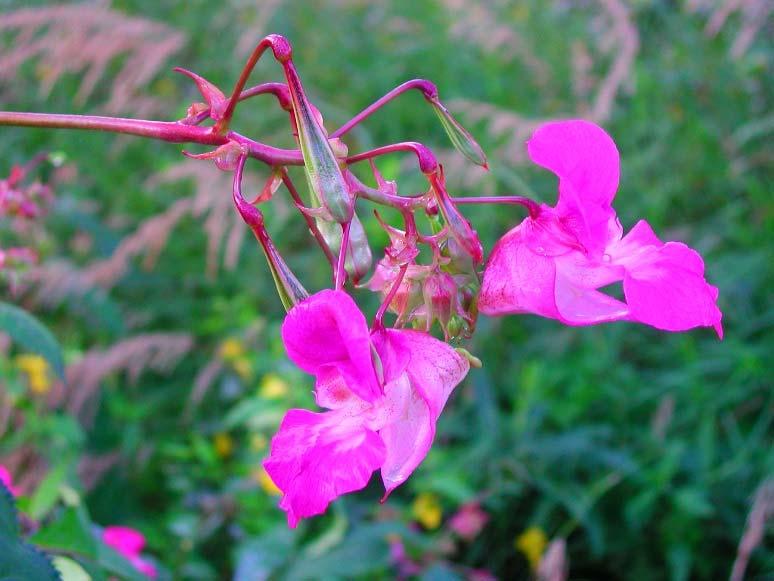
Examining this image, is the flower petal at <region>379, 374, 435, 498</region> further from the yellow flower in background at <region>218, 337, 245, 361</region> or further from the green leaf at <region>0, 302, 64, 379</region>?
the yellow flower in background at <region>218, 337, 245, 361</region>

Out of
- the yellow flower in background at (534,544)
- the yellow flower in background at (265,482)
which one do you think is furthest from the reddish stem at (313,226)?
the yellow flower in background at (534,544)

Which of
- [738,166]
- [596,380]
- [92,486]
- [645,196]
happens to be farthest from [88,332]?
[738,166]

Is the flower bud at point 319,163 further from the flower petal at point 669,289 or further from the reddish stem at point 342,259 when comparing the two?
the flower petal at point 669,289

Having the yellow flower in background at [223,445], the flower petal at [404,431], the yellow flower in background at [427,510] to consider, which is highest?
the flower petal at [404,431]

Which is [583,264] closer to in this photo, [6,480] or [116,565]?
[116,565]

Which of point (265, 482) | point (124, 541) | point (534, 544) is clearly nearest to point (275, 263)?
point (124, 541)

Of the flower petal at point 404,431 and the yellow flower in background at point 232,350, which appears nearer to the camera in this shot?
the flower petal at point 404,431

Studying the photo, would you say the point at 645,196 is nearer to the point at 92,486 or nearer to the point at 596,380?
the point at 596,380
